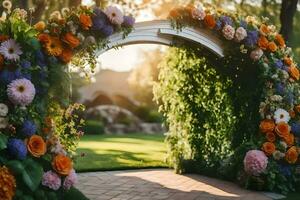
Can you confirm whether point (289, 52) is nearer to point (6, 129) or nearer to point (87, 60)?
point (87, 60)

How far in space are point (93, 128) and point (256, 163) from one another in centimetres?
1328

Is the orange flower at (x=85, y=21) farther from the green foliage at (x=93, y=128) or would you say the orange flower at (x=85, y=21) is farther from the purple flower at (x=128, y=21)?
the green foliage at (x=93, y=128)

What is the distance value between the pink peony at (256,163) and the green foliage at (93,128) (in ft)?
42.3

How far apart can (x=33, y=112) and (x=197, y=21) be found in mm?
3394

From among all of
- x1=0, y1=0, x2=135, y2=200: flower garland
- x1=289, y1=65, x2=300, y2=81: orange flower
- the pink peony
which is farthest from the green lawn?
x1=0, y1=0, x2=135, y2=200: flower garland

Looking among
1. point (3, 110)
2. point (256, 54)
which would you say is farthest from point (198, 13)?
point (3, 110)

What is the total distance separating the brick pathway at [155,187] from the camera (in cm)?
767

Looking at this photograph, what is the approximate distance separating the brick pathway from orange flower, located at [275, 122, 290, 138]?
1.09m

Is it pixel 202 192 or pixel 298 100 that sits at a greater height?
pixel 298 100

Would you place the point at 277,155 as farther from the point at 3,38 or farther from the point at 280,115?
the point at 3,38

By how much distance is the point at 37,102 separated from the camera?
6363 millimetres

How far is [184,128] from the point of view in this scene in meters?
9.91

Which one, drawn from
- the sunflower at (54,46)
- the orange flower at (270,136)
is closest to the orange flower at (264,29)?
the orange flower at (270,136)

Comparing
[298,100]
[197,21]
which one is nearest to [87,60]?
[197,21]
